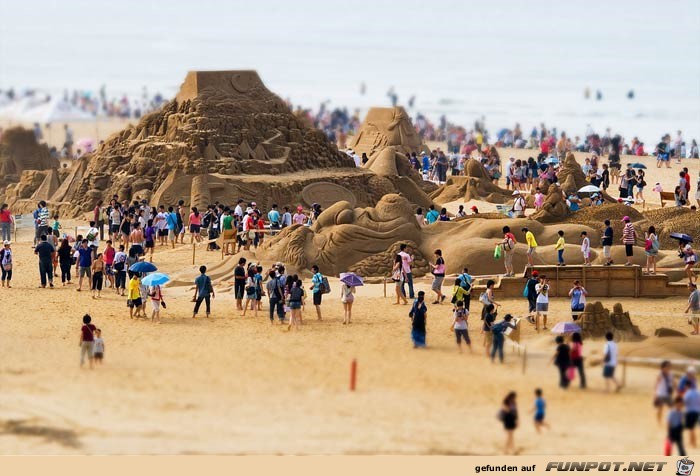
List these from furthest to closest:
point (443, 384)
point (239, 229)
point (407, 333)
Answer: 1. point (239, 229)
2. point (407, 333)
3. point (443, 384)

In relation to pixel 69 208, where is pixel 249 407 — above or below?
below

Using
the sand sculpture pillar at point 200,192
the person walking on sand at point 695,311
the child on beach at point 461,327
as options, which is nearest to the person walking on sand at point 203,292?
the child on beach at point 461,327

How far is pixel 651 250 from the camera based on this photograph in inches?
1125

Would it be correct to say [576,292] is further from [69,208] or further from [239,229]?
[69,208]

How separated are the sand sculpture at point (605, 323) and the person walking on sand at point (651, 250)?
12.9 ft

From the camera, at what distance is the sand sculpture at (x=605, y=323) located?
24.5 metres

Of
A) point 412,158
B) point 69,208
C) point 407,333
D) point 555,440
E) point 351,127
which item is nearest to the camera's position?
point 555,440

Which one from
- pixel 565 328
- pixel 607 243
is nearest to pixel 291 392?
pixel 565 328

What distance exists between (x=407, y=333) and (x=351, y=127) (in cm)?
4252

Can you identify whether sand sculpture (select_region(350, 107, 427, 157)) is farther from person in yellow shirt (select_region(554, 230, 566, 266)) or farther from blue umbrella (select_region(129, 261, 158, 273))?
blue umbrella (select_region(129, 261, 158, 273))

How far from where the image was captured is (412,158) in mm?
47438

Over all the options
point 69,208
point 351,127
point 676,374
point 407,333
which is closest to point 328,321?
point 407,333

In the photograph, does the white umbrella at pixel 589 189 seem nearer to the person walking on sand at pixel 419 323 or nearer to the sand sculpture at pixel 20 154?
the person walking on sand at pixel 419 323

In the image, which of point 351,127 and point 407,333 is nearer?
point 407,333
